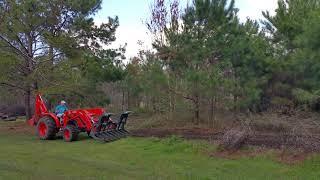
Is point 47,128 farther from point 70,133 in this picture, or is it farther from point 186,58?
point 186,58

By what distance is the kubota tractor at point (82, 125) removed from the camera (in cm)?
1973

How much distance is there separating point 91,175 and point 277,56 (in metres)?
17.8

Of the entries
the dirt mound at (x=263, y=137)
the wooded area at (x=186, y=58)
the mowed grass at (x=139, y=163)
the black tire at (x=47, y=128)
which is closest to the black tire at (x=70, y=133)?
the black tire at (x=47, y=128)

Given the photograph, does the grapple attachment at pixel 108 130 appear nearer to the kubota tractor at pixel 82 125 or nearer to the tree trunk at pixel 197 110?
the kubota tractor at pixel 82 125

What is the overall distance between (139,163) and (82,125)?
6482 mm

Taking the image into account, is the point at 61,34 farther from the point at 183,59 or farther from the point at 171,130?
the point at 171,130

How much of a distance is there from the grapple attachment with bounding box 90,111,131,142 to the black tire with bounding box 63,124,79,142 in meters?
0.92

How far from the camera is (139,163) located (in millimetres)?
14461

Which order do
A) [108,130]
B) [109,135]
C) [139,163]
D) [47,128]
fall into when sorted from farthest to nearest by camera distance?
[47,128], [108,130], [109,135], [139,163]

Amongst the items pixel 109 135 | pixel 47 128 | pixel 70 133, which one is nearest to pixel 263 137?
pixel 109 135

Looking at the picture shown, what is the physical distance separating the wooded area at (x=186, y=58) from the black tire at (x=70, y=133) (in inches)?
208

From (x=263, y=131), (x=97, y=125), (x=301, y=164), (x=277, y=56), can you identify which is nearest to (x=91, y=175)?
(x=301, y=164)

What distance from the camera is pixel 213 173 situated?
12.8 m

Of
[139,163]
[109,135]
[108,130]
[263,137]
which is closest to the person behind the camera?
[139,163]
